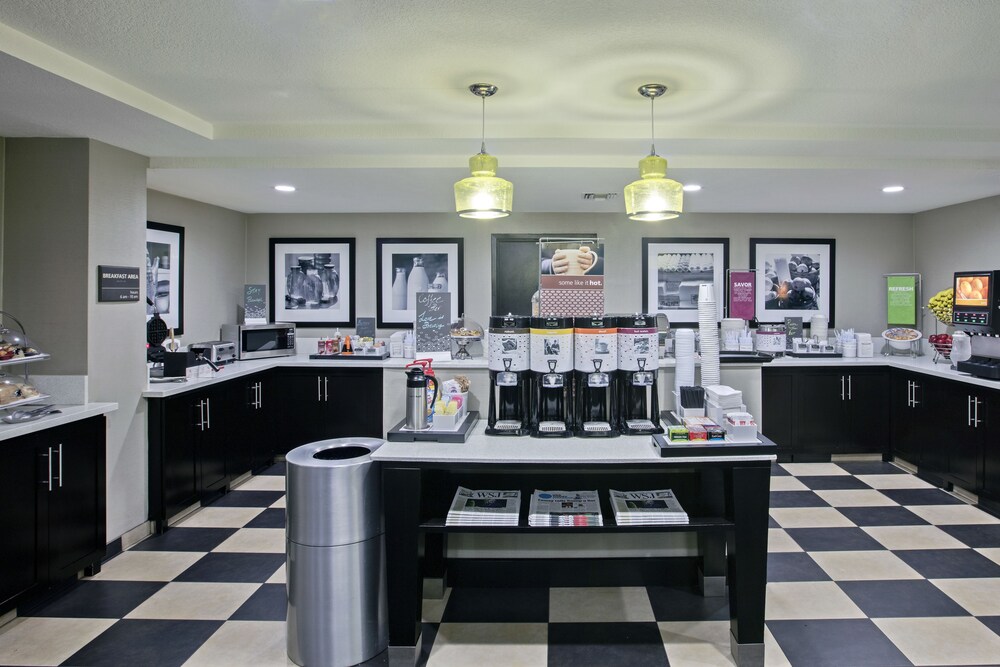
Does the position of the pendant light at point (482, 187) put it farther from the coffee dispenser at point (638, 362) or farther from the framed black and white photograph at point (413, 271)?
the framed black and white photograph at point (413, 271)

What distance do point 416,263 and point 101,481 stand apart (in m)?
3.53

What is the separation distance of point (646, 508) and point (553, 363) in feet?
2.45

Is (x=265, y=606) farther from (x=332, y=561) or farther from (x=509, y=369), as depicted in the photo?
(x=509, y=369)

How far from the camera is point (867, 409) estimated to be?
219 inches

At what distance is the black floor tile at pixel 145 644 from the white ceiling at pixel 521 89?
248cm

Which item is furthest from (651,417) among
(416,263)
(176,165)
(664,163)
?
(416,263)

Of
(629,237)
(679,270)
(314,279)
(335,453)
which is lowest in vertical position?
(335,453)

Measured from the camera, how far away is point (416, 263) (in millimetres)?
6227

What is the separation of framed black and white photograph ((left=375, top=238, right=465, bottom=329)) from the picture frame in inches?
14.3

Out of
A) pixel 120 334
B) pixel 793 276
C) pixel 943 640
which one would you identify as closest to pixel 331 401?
pixel 120 334

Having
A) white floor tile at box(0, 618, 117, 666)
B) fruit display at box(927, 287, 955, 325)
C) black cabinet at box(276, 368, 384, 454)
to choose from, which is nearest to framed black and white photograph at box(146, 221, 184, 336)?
black cabinet at box(276, 368, 384, 454)

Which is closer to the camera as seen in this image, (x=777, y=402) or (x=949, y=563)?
(x=949, y=563)

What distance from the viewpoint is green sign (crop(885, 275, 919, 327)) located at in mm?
5980

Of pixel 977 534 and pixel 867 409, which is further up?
pixel 867 409
